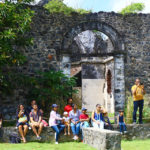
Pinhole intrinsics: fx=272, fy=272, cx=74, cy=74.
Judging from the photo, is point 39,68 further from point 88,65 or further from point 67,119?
point 88,65

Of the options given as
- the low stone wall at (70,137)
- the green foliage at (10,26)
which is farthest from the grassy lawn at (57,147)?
the green foliage at (10,26)

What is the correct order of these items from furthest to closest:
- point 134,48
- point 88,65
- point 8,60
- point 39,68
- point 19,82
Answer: point 88,65, point 134,48, point 39,68, point 19,82, point 8,60

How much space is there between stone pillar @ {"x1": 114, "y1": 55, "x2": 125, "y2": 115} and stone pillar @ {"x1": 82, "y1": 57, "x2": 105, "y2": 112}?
7986mm

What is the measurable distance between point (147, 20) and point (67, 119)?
22.8ft

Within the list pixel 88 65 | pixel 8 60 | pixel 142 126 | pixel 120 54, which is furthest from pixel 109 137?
pixel 88 65

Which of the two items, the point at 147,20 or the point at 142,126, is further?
the point at 147,20

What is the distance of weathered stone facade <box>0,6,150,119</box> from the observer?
38.9ft

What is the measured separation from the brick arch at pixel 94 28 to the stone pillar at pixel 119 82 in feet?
1.51

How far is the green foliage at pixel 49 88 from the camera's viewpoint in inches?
425

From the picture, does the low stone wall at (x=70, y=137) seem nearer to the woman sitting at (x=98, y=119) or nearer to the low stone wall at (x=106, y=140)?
the low stone wall at (x=106, y=140)

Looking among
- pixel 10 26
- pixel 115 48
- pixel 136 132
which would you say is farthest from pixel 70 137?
pixel 115 48

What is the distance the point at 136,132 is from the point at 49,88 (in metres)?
4.03

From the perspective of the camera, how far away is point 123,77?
12312 millimetres

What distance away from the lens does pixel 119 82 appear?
12.3 meters
